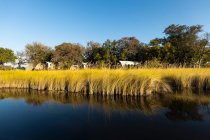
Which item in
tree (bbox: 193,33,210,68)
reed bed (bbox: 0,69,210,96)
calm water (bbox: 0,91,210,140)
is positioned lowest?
calm water (bbox: 0,91,210,140)

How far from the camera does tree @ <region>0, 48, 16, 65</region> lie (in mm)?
42331

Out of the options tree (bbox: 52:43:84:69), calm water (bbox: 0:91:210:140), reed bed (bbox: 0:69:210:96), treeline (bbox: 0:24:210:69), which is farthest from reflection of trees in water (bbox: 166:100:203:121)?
tree (bbox: 52:43:84:69)

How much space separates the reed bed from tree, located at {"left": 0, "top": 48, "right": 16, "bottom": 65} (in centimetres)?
3752

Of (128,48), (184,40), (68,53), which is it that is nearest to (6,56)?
(68,53)

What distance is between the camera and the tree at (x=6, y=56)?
42.3m

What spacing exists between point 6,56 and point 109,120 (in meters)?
46.3

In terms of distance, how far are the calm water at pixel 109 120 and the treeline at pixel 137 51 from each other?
1650cm

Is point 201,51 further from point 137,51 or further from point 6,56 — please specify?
point 6,56

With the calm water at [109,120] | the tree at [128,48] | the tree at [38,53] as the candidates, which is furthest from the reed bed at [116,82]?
the tree at [38,53]

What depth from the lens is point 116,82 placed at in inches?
255

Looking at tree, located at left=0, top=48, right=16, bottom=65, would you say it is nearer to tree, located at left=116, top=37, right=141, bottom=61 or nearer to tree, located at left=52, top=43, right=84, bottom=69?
tree, located at left=52, top=43, right=84, bottom=69

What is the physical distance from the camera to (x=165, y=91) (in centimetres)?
698

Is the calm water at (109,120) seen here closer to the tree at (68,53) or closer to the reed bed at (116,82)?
the reed bed at (116,82)

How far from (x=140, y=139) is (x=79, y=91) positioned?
4.70m
